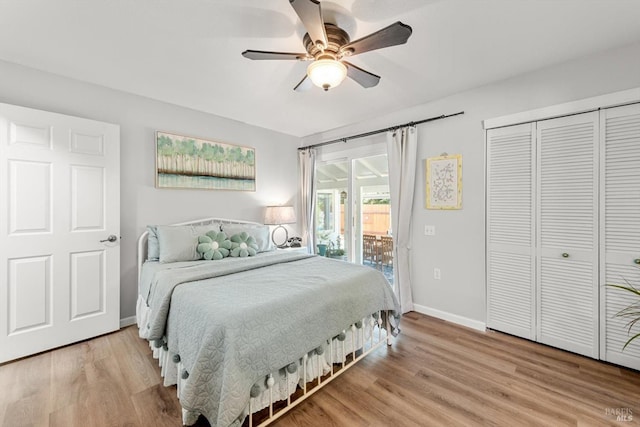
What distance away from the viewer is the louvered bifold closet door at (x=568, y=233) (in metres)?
2.30

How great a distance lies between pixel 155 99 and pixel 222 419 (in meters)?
3.34

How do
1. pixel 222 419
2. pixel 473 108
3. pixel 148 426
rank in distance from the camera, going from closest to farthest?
1. pixel 222 419
2. pixel 148 426
3. pixel 473 108

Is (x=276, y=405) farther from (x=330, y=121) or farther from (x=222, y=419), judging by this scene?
(x=330, y=121)

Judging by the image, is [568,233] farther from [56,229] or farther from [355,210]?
[56,229]

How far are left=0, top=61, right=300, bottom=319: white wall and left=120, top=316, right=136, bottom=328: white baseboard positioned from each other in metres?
0.07

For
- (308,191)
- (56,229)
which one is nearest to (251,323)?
(56,229)

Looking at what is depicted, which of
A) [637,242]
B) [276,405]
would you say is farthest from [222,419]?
[637,242]


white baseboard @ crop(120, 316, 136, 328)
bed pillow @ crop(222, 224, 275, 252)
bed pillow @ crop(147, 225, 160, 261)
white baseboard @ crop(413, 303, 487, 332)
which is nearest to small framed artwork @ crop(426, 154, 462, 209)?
white baseboard @ crop(413, 303, 487, 332)

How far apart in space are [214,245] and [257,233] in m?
0.66

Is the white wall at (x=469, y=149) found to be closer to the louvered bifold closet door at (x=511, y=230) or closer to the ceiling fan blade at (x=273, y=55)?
the louvered bifold closet door at (x=511, y=230)

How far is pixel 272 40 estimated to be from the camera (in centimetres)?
207

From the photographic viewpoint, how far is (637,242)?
2.12m

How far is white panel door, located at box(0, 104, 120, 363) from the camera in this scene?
2.29 m

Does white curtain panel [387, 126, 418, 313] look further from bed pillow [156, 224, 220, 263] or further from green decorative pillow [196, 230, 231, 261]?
bed pillow [156, 224, 220, 263]
